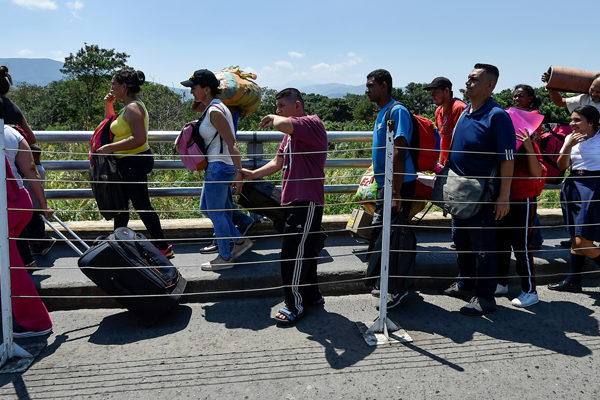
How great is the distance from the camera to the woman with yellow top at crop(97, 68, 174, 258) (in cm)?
463

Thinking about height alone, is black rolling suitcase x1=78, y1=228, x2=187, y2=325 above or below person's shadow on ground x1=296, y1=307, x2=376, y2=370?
above

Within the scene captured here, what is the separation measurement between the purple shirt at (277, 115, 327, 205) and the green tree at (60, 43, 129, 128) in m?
51.0

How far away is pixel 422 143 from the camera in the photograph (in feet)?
13.9

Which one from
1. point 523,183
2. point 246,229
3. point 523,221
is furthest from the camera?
point 246,229

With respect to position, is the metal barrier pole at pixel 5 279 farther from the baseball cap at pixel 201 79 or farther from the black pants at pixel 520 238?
the black pants at pixel 520 238

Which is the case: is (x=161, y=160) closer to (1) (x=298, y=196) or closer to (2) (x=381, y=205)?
(1) (x=298, y=196)

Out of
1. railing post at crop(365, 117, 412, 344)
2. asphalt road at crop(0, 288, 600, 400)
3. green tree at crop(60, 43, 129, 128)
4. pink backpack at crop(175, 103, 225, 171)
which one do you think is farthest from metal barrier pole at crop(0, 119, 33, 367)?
green tree at crop(60, 43, 129, 128)

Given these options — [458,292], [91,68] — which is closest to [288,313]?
[458,292]

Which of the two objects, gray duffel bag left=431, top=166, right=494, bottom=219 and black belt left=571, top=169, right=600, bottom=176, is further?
black belt left=571, top=169, right=600, bottom=176

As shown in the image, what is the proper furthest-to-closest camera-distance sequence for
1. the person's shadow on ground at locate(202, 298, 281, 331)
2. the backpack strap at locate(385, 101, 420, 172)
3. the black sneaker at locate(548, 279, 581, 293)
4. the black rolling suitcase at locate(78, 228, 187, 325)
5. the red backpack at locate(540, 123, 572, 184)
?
the red backpack at locate(540, 123, 572, 184) < the black sneaker at locate(548, 279, 581, 293) < the backpack strap at locate(385, 101, 420, 172) < the person's shadow on ground at locate(202, 298, 281, 331) < the black rolling suitcase at locate(78, 228, 187, 325)

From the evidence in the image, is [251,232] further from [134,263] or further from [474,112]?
[474,112]

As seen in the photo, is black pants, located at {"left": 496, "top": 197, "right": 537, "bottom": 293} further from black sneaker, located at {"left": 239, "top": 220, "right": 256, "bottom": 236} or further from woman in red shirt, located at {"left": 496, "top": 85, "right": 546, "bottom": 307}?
black sneaker, located at {"left": 239, "top": 220, "right": 256, "bottom": 236}

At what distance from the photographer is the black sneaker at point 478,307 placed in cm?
411

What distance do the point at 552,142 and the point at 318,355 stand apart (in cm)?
355
